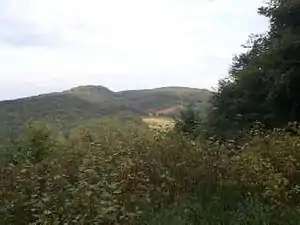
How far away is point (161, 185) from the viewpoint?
700 centimetres

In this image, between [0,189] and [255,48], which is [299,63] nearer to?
[255,48]

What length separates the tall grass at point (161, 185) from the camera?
595 centimetres

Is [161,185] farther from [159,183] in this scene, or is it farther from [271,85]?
[271,85]

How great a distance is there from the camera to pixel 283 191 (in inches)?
259

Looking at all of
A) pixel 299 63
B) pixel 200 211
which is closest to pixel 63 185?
pixel 200 211

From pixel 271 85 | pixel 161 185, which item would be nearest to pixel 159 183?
pixel 161 185

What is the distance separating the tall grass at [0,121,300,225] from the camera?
19.5ft

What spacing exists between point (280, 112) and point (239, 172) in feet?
44.9

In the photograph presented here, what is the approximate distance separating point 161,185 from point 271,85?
14046 mm

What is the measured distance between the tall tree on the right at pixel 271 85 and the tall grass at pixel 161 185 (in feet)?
31.0

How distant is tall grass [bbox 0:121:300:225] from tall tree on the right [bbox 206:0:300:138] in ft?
31.0

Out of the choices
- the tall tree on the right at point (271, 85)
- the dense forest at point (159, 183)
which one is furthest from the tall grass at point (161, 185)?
the tall tree on the right at point (271, 85)

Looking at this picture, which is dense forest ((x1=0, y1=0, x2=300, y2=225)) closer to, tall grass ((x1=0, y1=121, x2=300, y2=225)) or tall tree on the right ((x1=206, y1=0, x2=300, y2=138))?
tall grass ((x1=0, y1=121, x2=300, y2=225))

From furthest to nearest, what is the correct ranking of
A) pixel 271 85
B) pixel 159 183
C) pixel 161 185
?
pixel 271 85 → pixel 159 183 → pixel 161 185
